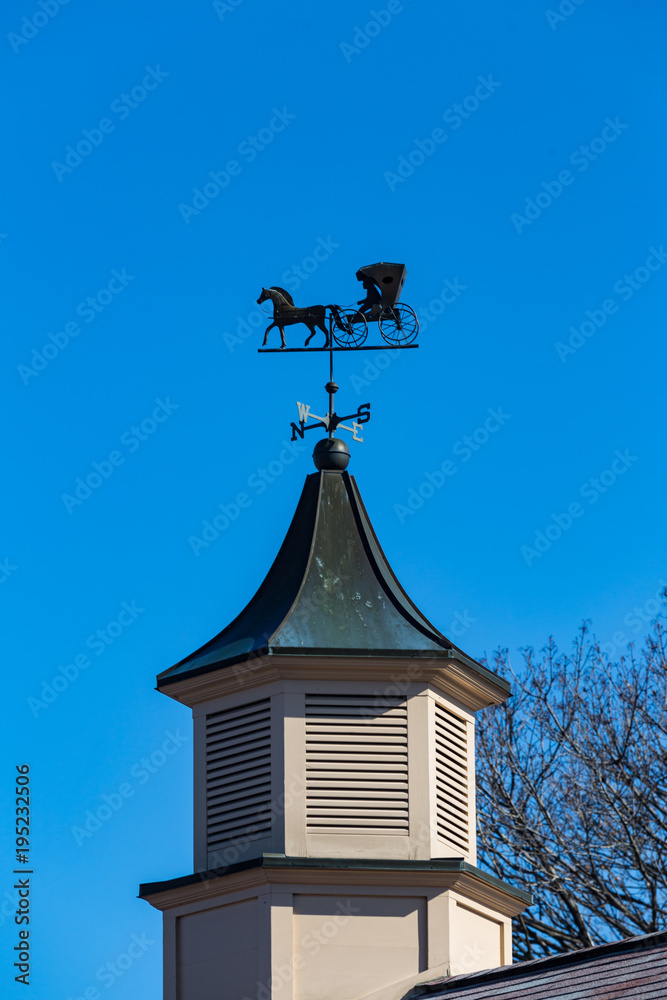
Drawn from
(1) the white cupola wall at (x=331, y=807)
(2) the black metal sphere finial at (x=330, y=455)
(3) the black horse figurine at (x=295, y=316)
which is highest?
(3) the black horse figurine at (x=295, y=316)

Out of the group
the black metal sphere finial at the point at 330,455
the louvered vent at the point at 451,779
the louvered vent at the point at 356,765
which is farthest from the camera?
the black metal sphere finial at the point at 330,455

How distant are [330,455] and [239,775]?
354cm

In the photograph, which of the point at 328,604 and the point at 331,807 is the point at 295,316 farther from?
the point at 331,807

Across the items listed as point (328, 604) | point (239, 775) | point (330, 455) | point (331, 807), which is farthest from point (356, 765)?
point (330, 455)

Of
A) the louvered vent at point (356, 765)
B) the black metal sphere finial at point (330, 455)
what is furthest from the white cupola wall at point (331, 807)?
the black metal sphere finial at point (330, 455)

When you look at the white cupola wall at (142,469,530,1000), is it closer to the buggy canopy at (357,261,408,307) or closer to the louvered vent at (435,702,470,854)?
the louvered vent at (435,702,470,854)

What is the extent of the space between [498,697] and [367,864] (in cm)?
255

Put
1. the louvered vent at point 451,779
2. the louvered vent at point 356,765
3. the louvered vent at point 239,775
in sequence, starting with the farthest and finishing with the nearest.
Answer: the louvered vent at point 451,779 → the louvered vent at point 239,775 → the louvered vent at point 356,765

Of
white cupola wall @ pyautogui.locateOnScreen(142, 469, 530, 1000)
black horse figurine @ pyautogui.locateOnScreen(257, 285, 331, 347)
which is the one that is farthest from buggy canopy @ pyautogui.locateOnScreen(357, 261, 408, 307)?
white cupola wall @ pyautogui.locateOnScreen(142, 469, 530, 1000)

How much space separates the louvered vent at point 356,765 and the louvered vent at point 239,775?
408 mm

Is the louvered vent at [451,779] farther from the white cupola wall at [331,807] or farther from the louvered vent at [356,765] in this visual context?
the louvered vent at [356,765]

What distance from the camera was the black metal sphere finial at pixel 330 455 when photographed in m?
18.0

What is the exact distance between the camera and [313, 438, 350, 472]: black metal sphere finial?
18.0m

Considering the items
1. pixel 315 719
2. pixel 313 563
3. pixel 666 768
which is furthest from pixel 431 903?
pixel 666 768
